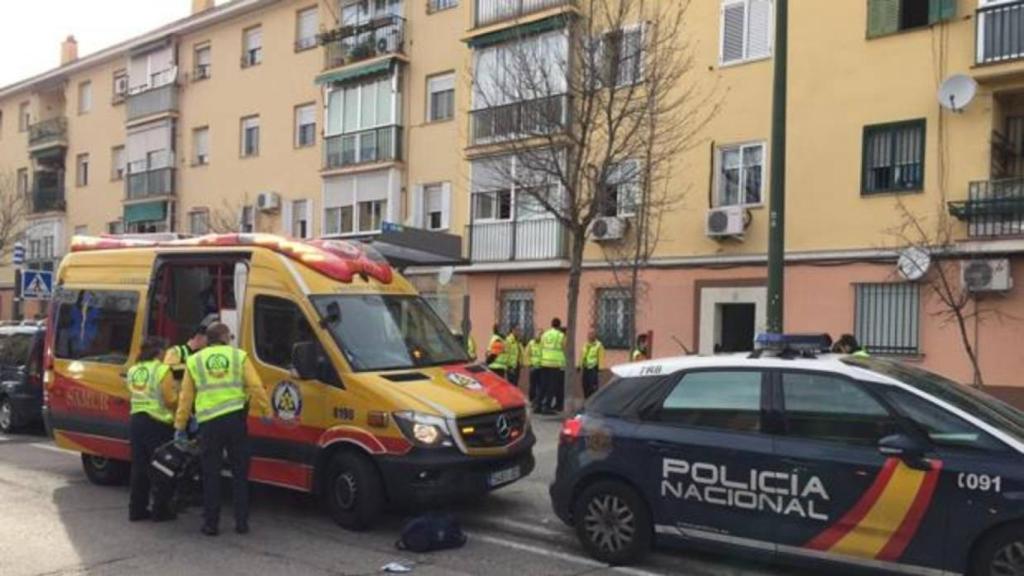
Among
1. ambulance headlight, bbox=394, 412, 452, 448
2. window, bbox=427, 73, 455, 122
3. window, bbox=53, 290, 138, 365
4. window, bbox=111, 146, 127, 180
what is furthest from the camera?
window, bbox=111, 146, 127, 180

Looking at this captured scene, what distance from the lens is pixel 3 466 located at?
436 inches

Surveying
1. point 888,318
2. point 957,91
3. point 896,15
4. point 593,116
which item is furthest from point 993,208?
point 593,116

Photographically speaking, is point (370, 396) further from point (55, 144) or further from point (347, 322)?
point (55, 144)

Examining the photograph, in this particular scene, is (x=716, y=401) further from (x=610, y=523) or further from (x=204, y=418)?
(x=204, y=418)

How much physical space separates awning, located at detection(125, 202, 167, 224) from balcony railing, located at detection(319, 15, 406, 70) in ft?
32.4

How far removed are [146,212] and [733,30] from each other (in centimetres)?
2383

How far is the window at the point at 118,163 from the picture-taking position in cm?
3616

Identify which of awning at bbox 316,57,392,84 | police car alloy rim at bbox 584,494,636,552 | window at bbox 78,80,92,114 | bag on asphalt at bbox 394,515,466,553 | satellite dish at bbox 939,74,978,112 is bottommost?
bag on asphalt at bbox 394,515,466,553

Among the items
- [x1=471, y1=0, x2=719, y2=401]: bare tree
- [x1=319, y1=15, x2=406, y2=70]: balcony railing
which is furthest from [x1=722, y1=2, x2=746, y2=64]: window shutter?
[x1=319, y1=15, x2=406, y2=70]: balcony railing

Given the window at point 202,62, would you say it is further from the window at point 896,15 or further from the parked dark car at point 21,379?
the window at point 896,15

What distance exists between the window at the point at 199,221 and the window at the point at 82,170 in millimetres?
8784

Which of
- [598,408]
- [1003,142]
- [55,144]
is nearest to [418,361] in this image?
[598,408]

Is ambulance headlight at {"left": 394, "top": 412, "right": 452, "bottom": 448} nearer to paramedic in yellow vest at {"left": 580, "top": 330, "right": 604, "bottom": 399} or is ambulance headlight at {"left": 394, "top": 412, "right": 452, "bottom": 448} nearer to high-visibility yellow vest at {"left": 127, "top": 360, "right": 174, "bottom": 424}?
high-visibility yellow vest at {"left": 127, "top": 360, "right": 174, "bottom": 424}

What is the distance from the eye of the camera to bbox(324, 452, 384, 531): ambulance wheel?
763cm
